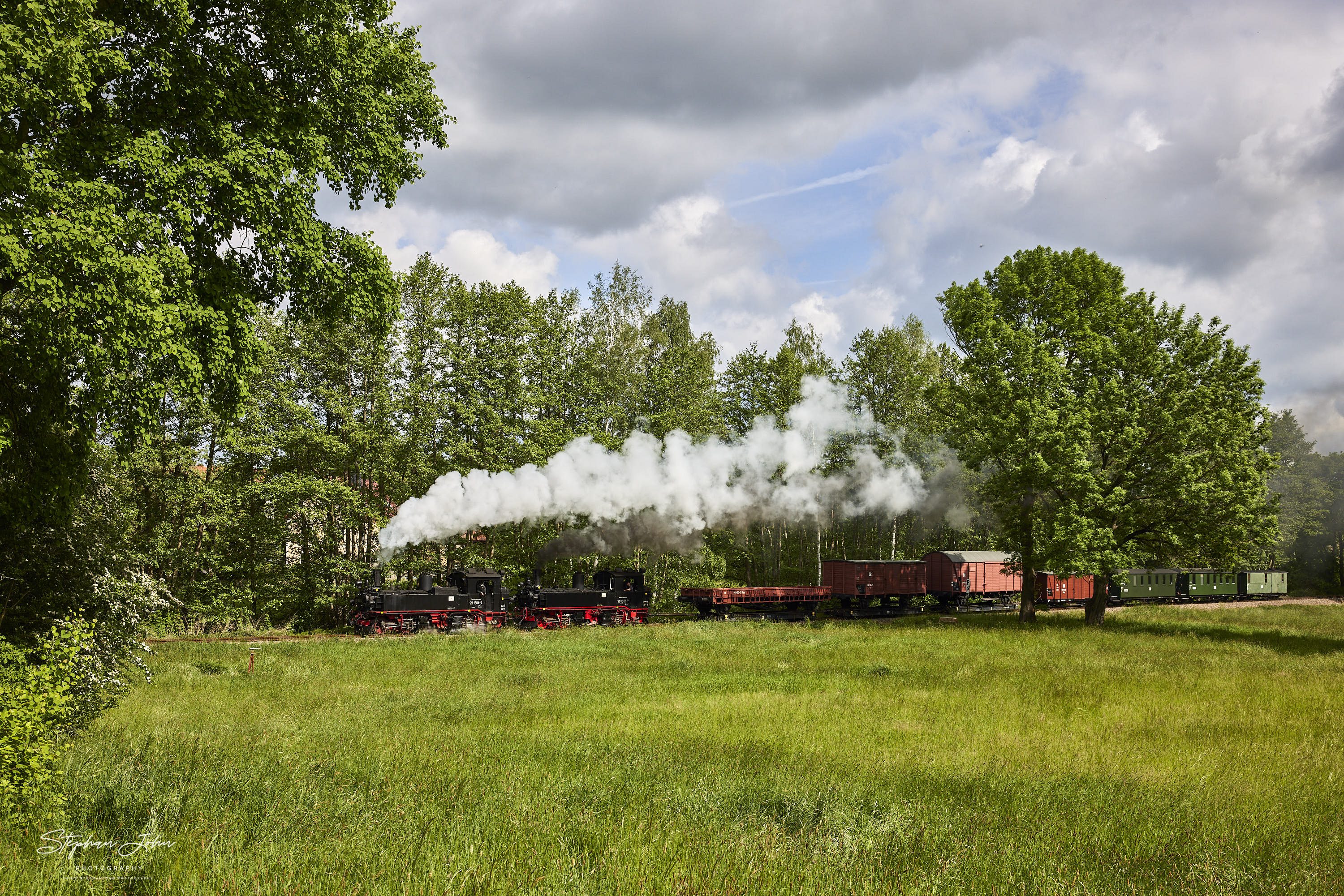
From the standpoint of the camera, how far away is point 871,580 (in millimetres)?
38656

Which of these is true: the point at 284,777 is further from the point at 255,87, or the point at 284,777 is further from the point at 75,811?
the point at 255,87

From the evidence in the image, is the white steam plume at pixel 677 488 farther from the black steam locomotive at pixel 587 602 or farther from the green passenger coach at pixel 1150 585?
the green passenger coach at pixel 1150 585

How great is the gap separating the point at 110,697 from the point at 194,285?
20.1ft

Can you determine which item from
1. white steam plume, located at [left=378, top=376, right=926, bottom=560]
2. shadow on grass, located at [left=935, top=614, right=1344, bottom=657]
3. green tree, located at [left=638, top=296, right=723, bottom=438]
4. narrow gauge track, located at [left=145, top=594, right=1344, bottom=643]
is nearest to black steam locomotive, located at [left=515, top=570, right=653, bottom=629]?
white steam plume, located at [left=378, top=376, right=926, bottom=560]

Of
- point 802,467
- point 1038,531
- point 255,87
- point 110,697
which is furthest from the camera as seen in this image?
point 802,467

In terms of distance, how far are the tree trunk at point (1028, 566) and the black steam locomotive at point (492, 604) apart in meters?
17.6

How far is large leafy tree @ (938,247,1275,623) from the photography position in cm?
2934

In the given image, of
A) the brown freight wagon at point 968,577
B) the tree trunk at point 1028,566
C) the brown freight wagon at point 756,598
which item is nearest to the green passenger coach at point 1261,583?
the brown freight wagon at point 968,577

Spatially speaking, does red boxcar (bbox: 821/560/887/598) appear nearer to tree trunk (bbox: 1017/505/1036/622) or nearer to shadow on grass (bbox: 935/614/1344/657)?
shadow on grass (bbox: 935/614/1344/657)

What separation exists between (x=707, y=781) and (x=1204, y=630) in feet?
106

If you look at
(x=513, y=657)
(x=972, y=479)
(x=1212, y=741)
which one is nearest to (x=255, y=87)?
(x=513, y=657)

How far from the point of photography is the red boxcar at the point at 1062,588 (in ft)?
149

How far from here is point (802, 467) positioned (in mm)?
38312

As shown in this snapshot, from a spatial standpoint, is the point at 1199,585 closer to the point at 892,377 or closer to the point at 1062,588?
the point at 1062,588
